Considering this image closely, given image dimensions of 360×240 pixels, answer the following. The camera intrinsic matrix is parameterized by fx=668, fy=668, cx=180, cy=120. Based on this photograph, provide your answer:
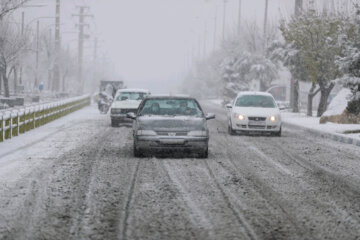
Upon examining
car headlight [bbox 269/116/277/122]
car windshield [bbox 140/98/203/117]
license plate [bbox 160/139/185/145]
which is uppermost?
car windshield [bbox 140/98/203/117]

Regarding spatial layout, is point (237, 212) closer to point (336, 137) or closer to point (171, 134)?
point (171, 134)

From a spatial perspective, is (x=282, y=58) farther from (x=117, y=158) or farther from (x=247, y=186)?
(x=247, y=186)

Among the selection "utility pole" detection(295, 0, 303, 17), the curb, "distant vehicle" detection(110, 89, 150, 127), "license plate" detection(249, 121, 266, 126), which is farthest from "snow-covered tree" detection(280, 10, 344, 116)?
"license plate" detection(249, 121, 266, 126)

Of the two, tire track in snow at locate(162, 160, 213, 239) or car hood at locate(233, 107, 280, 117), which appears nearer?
tire track in snow at locate(162, 160, 213, 239)

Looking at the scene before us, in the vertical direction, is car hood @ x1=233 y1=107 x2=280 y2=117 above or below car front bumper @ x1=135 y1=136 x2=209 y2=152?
above

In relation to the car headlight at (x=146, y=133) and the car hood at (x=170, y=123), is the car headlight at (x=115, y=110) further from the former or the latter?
the car headlight at (x=146, y=133)

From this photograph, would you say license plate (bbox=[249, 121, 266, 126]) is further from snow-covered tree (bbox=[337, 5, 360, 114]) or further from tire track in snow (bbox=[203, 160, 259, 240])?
tire track in snow (bbox=[203, 160, 259, 240])

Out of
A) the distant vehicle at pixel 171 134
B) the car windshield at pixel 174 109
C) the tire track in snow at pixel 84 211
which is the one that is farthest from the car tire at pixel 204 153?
the tire track in snow at pixel 84 211

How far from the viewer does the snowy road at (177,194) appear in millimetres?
7266

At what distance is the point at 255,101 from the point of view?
23297 millimetres

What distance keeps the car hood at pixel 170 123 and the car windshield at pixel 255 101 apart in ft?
29.0

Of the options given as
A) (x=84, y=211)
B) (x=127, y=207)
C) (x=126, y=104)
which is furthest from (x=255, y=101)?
(x=84, y=211)

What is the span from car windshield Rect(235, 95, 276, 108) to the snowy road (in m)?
6.38

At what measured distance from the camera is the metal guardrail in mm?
18359
